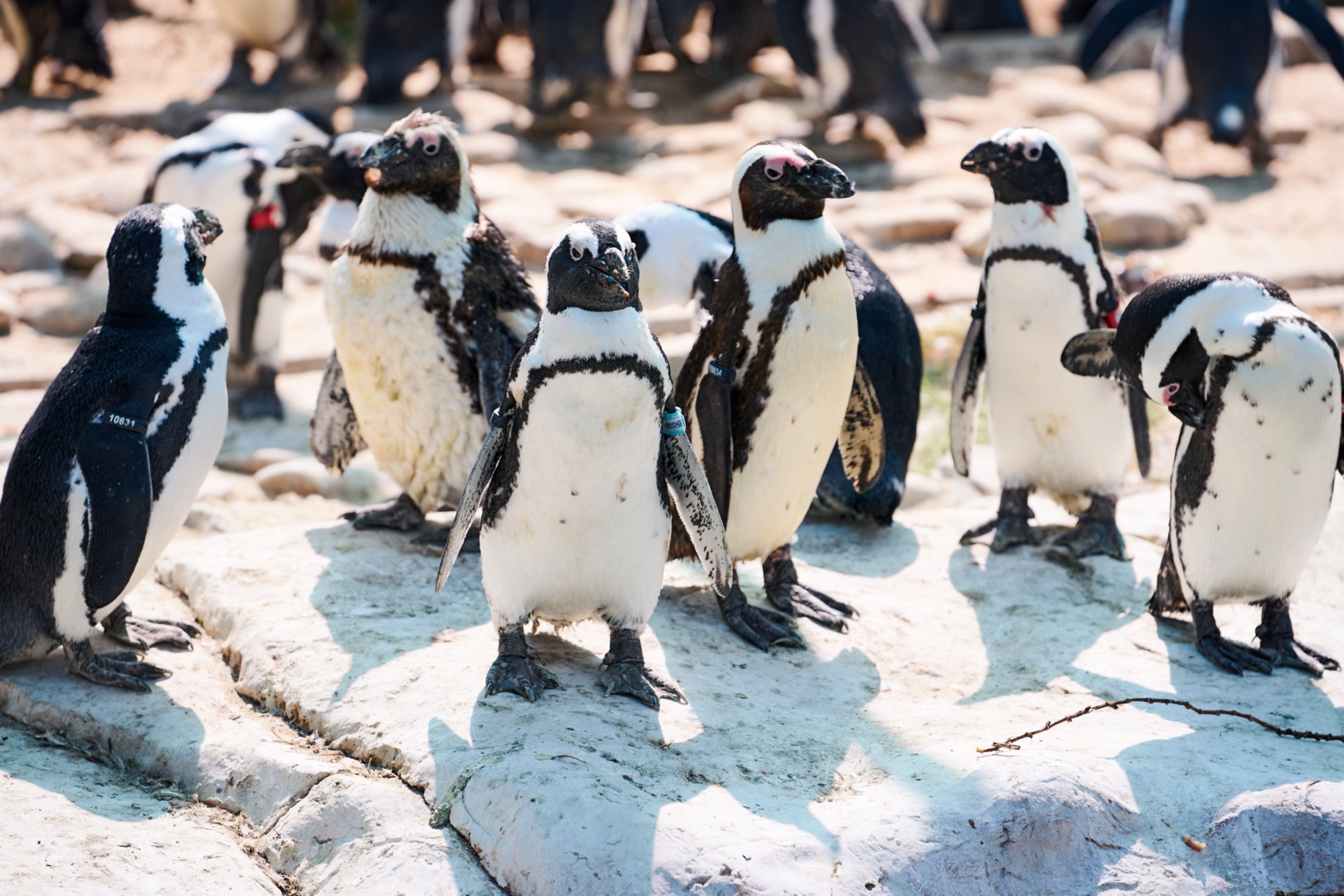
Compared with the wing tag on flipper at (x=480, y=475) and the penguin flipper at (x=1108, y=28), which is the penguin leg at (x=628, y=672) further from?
the penguin flipper at (x=1108, y=28)

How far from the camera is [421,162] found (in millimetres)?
4277

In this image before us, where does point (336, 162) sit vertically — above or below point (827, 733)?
above

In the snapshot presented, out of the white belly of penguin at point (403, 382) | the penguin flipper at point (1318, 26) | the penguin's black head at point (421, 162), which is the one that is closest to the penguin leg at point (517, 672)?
the white belly of penguin at point (403, 382)

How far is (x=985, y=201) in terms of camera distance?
9336 millimetres

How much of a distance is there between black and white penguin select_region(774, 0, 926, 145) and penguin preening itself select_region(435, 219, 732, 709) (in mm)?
7326

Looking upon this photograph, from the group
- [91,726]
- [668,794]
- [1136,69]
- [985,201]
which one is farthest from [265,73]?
[668,794]

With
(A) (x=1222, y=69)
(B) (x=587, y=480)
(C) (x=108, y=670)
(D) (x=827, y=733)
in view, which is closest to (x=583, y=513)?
(B) (x=587, y=480)

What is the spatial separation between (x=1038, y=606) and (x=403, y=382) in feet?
6.50

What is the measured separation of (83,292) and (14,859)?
17.6 ft

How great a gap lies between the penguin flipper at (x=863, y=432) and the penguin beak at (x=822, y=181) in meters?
0.67

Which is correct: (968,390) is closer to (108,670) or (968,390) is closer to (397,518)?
(397,518)

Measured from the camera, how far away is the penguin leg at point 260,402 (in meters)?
6.77

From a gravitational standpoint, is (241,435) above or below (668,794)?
below

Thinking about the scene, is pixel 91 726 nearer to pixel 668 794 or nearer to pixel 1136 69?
pixel 668 794
